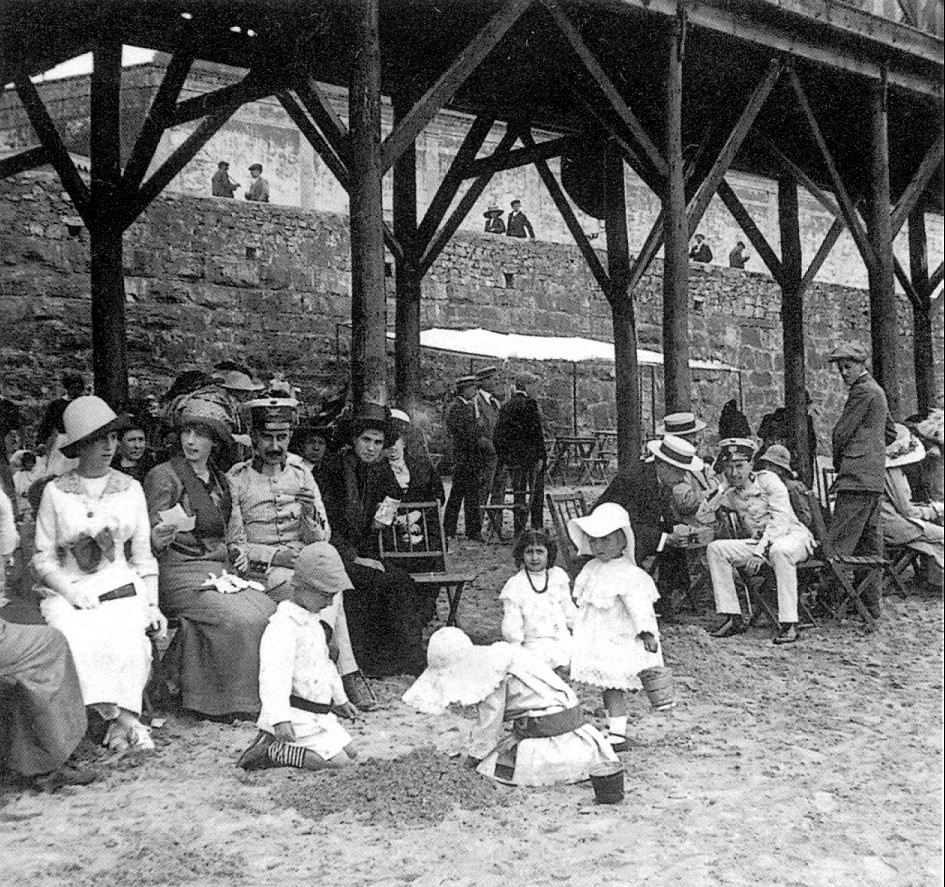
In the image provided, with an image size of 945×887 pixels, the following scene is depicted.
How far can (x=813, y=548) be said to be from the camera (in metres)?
7.20

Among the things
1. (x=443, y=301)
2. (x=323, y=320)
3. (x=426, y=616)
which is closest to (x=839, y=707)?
(x=426, y=616)

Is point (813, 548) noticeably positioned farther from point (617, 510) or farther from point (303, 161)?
point (303, 161)

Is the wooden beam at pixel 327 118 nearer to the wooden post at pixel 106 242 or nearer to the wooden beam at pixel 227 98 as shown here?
the wooden beam at pixel 227 98

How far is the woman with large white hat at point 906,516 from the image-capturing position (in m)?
8.17

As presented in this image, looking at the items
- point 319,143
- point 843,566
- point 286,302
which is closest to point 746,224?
point 843,566

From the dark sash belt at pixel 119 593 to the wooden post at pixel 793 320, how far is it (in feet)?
26.9

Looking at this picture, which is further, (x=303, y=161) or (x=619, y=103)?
(x=303, y=161)

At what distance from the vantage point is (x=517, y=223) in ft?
68.3

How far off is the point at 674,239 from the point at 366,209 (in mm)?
2712

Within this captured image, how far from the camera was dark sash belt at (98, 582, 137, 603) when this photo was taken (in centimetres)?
466

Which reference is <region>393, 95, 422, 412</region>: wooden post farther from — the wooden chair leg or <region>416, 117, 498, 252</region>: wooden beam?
the wooden chair leg

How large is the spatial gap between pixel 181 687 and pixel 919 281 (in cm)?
1062

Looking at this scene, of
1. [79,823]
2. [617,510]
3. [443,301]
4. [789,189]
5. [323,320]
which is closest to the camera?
[79,823]

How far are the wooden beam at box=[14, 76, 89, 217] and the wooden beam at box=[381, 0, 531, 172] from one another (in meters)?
2.93
